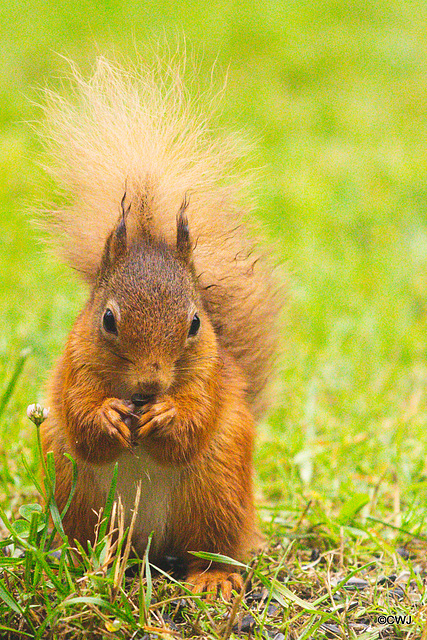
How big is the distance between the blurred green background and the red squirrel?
249 mm

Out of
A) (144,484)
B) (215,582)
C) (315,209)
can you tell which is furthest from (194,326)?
(315,209)

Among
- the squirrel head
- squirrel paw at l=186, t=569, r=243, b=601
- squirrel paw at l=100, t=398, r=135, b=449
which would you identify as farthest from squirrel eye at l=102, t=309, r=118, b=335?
squirrel paw at l=186, t=569, r=243, b=601

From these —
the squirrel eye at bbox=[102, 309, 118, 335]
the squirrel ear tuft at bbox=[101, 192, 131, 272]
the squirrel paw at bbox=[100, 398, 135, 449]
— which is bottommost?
the squirrel paw at bbox=[100, 398, 135, 449]

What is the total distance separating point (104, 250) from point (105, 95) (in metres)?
0.59

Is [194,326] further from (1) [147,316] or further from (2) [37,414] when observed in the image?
(2) [37,414]

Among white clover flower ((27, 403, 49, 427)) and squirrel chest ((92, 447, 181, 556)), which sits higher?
white clover flower ((27, 403, 49, 427))

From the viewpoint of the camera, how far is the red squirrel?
217cm

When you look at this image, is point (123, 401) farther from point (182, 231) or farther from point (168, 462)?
point (182, 231)

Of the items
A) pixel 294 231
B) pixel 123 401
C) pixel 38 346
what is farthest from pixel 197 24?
pixel 123 401

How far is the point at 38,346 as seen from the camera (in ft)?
13.4

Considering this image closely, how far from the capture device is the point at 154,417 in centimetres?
212

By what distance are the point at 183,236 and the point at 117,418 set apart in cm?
57

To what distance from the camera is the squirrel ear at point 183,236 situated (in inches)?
92.6

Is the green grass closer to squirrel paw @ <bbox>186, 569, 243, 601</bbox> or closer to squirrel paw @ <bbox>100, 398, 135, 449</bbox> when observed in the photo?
squirrel paw @ <bbox>186, 569, 243, 601</bbox>
